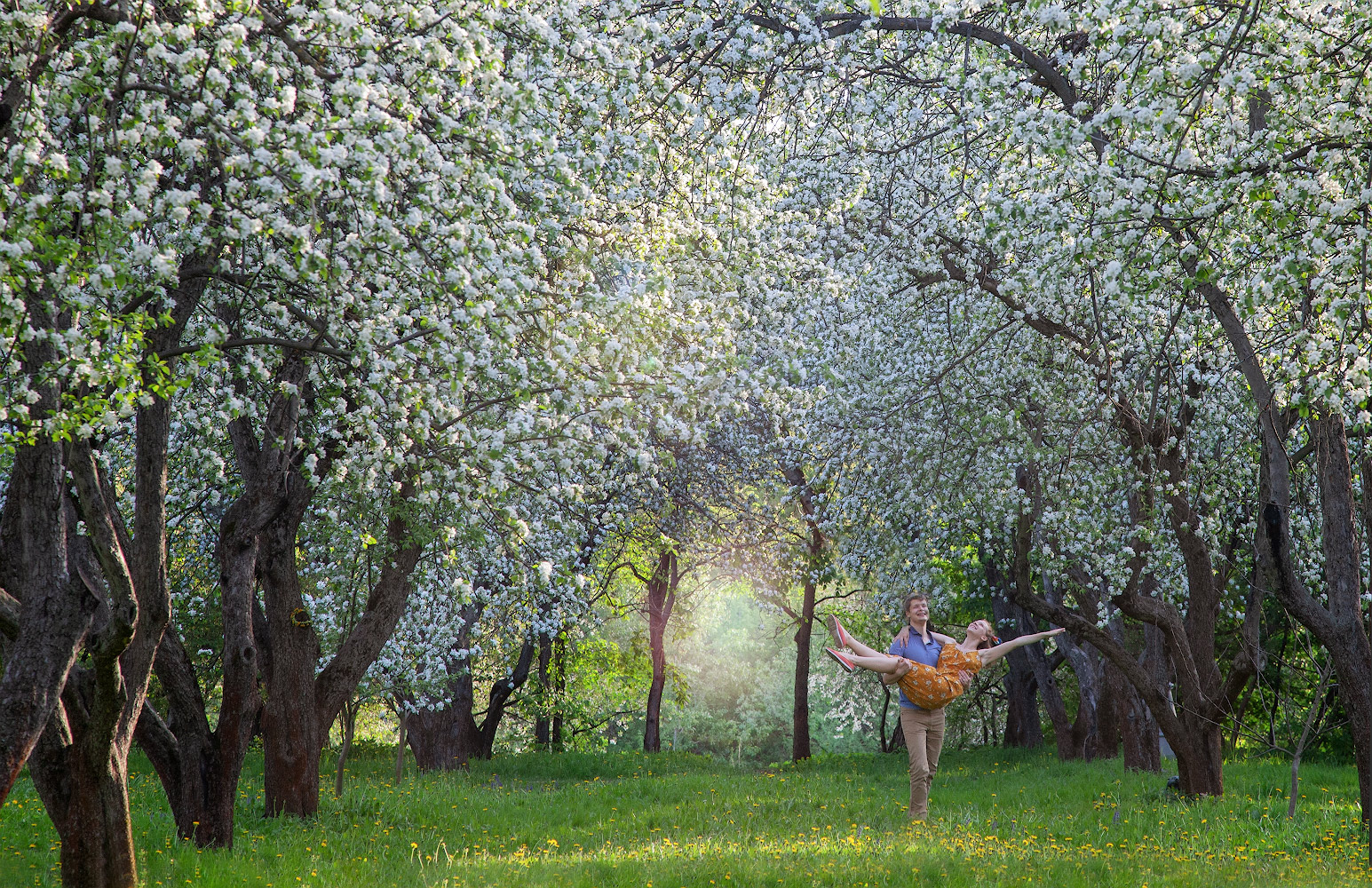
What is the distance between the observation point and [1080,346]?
41.7 ft

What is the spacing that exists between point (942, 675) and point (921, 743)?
0.81 metres

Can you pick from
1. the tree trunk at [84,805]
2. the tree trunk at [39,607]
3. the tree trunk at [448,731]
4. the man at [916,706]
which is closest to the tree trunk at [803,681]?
the tree trunk at [448,731]

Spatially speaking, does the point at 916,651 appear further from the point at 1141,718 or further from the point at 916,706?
the point at 1141,718

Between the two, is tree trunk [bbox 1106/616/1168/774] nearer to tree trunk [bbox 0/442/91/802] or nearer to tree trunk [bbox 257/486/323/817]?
tree trunk [bbox 257/486/323/817]

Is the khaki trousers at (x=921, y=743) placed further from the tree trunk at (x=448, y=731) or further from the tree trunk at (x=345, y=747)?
the tree trunk at (x=448, y=731)

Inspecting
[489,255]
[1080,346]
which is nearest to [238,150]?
[489,255]

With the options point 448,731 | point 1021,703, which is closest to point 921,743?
point 448,731

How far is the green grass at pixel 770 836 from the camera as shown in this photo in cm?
884

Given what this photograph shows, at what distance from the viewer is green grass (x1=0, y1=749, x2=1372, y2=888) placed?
8844 mm

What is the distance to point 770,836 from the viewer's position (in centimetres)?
1188

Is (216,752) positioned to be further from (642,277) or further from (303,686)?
(642,277)

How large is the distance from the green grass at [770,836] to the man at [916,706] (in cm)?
74

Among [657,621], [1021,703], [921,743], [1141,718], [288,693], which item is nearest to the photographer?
[921,743]

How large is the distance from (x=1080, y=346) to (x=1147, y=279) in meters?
4.64
